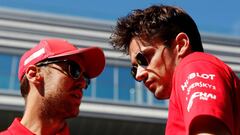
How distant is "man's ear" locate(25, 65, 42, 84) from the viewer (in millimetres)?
3078

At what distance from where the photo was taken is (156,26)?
266 centimetres

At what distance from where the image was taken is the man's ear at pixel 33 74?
3078mm

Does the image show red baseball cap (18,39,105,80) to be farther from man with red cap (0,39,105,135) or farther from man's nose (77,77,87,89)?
man's nose (77,77,87,89)

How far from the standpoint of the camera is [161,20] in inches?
106

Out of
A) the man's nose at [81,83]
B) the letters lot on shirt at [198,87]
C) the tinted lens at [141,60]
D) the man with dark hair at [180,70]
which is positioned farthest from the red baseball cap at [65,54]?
the letters lot on shirt at [198,87]

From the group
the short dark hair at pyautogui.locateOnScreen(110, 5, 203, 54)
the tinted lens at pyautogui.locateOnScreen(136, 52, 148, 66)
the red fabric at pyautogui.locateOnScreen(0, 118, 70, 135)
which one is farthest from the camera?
the red fabric at pyautogui.locateOnScreen(0, 118, 70, 135)

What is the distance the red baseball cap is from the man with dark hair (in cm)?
23

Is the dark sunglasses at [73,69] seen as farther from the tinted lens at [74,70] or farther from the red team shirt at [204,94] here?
the red team shirt at [204,94]

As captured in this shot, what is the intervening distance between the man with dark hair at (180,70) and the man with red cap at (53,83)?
0.87 feet

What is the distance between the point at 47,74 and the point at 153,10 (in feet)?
2.36

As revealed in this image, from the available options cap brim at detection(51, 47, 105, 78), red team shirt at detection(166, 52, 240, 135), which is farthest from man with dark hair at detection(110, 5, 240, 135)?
cap brim at detection(51, 47, 105, 78)

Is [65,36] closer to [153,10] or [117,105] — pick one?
[117,105]

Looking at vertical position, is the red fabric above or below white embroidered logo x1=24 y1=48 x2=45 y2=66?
below

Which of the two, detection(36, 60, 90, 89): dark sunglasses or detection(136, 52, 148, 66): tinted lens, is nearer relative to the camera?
detection(136, 52, 148, 66): tinted lens
